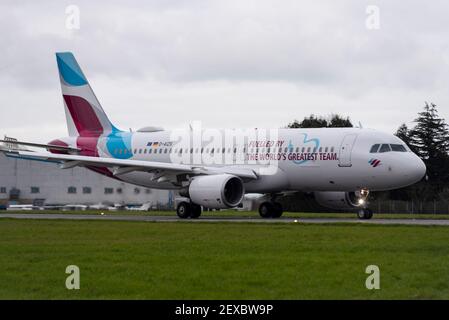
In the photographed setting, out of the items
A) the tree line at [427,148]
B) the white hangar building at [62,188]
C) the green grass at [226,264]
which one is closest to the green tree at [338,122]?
the tree line at [427,148]

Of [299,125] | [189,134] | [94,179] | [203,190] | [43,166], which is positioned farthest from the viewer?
[299,125]

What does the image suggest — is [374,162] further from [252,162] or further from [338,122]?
[338,122]

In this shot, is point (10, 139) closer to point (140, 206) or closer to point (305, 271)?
point (140, 206)

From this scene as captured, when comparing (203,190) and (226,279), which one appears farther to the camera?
(203,190)

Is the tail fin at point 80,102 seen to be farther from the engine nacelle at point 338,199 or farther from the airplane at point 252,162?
the engine nacelle at point 338,199

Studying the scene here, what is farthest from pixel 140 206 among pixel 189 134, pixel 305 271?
pixel 305 271

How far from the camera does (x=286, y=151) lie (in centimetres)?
3900

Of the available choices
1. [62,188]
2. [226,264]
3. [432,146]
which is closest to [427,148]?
[432,146]

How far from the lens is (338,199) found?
4088 centimetres

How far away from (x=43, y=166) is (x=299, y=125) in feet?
98.2

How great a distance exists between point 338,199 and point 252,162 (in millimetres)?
4537

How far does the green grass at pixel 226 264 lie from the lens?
1297cm

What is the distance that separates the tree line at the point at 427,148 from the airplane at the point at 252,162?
2995cm

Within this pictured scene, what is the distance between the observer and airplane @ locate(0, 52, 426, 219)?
3672 cm
